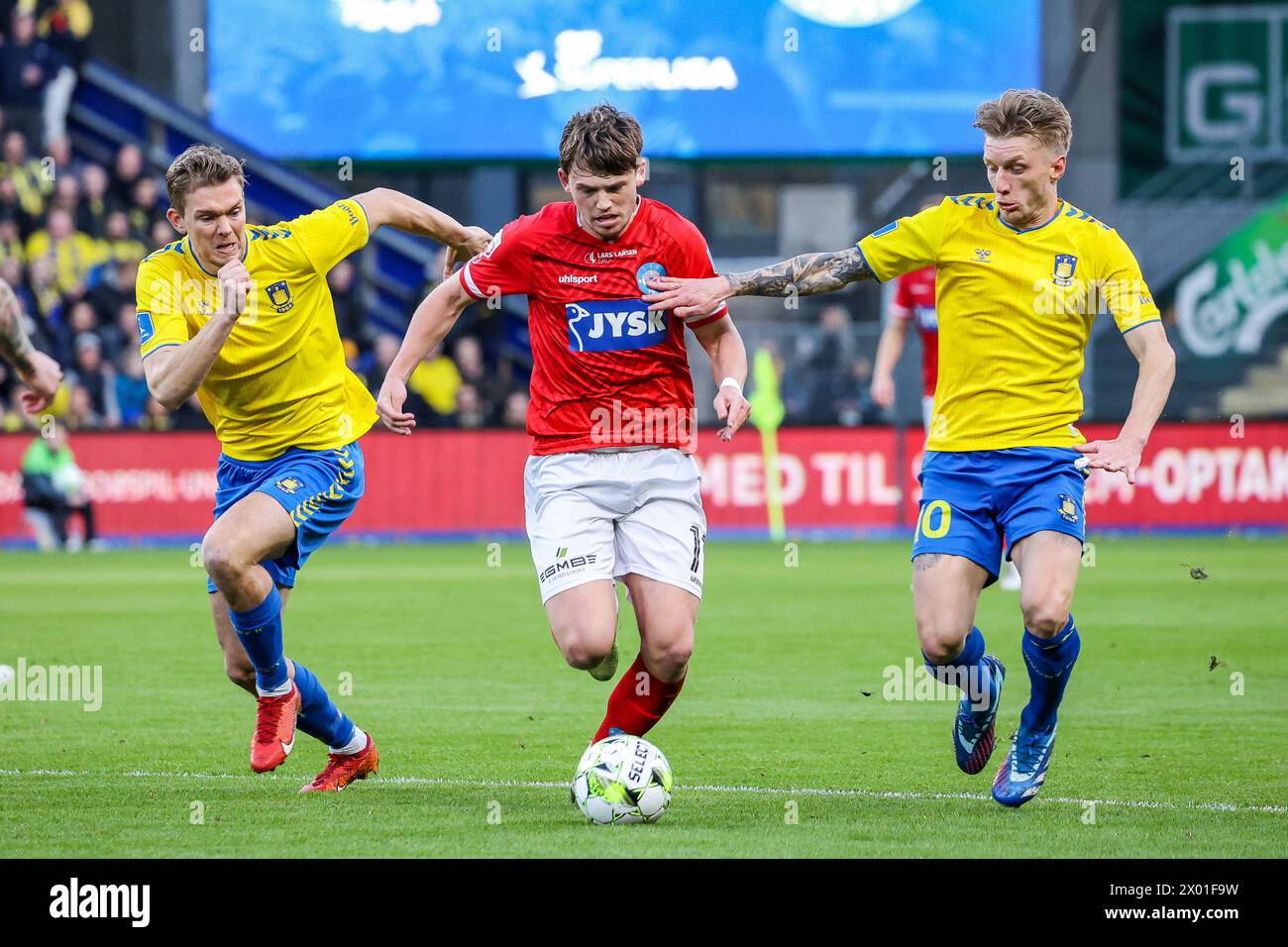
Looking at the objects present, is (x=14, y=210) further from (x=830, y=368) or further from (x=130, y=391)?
(x=830, y=368)

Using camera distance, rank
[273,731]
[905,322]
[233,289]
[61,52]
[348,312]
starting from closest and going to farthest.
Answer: [233,289], [273,731], [905,322], [348,312], [61,52]

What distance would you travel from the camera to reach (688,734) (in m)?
8.14

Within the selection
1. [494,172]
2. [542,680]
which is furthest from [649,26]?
[542,680]

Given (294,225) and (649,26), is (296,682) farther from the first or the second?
(649,26)

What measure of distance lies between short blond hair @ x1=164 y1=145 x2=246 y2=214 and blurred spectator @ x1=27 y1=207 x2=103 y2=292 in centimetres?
1633

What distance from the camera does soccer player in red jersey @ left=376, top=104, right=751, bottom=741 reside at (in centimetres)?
658

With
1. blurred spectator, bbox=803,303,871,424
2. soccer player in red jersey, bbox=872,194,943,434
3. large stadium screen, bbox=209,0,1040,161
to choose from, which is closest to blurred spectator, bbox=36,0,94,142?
large stadium screen, bbox=209,0,1040,161

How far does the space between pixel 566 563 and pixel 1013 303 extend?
1.76m

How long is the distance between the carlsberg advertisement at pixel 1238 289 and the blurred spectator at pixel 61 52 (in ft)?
49.0

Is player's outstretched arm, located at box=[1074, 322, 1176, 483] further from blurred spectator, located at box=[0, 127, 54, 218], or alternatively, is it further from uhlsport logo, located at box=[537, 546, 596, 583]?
blurred spectator, located at box=[0, 127, 54, 218]

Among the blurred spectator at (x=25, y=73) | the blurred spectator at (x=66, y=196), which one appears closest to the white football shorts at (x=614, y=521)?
the blurred spectator at (x=66, y=196)

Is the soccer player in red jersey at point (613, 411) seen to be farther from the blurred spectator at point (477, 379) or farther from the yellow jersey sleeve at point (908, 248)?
the blurred spectator at point (477, 379)

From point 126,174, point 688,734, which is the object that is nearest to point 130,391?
point 126,174

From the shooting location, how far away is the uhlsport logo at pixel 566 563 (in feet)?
21.6
